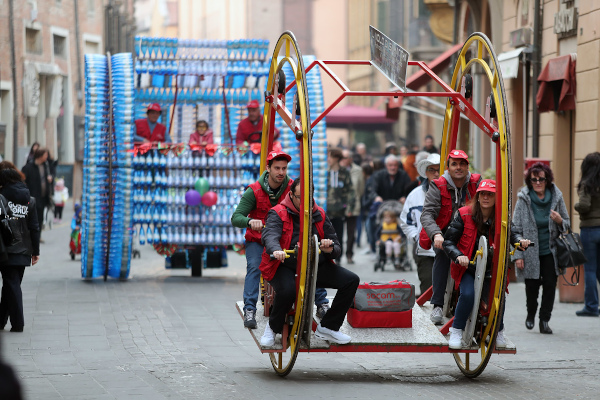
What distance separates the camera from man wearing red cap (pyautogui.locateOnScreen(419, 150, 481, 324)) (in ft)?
29.6

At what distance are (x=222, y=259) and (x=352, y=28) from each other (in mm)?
47922

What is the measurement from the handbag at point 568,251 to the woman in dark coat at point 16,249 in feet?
17.0

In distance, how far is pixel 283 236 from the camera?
847 cm

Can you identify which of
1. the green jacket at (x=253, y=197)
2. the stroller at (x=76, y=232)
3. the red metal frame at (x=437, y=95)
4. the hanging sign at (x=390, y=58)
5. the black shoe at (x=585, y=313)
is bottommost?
the black shoe at (x=585, y=313)

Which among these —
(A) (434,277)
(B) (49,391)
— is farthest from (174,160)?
(B) (49,391)

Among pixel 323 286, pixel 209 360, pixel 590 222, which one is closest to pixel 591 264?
pixel 590 222

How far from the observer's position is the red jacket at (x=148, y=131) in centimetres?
1600

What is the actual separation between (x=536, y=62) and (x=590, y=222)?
19.9 feet

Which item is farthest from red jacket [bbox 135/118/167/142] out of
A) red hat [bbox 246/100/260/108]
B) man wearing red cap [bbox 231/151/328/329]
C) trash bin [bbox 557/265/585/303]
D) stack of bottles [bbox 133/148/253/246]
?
man wearing red cap [bbox 231/151/328/329]

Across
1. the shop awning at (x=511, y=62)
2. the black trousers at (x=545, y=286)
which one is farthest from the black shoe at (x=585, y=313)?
the shop awning at (x=511, y=62)

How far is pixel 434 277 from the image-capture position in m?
9.41

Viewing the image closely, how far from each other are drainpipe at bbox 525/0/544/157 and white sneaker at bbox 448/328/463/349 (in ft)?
34.0

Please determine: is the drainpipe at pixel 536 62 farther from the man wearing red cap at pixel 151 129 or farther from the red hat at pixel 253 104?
the man wearing red cap at pixel 151 129

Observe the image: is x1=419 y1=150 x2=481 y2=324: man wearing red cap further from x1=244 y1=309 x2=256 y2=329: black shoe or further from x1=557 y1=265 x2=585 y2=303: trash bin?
x1=557 y1=265 x2=585 y2=303: trash bin
